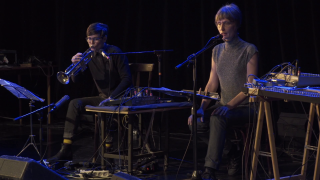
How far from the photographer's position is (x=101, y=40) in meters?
4.24

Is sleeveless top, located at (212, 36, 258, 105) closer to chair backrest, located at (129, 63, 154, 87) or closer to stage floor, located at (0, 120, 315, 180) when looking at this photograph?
stage floor, located at (0, 120, 315, 180)

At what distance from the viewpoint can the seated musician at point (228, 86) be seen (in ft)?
11.1

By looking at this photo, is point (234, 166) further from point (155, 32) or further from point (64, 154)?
point (155, 32)

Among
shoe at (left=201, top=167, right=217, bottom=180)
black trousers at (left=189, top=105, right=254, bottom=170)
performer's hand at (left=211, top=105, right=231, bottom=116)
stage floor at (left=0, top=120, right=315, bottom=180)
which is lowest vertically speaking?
stage floor at (left=0, top=120, right=315, bottom=180)

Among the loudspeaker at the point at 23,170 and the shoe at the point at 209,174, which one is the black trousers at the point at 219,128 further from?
the loudspeaker at the point at 23,170

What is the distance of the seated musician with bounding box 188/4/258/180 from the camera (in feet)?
11.1

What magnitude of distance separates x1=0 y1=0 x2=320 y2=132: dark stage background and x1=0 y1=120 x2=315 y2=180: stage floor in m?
0.48

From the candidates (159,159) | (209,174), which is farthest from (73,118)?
(209,174)

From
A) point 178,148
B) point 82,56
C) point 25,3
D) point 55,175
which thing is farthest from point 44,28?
point 55,175

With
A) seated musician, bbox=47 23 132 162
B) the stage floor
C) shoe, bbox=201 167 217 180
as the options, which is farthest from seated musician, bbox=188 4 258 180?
seated musician, bbox=47 23 132 162

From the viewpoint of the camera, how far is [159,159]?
4.35 metres

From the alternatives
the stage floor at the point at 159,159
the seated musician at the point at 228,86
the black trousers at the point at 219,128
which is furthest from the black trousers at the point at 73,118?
the black trousers at the point at 219,128

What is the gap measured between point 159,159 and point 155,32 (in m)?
1.87

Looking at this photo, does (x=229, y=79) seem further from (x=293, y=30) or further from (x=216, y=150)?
(x=293, y=30)
